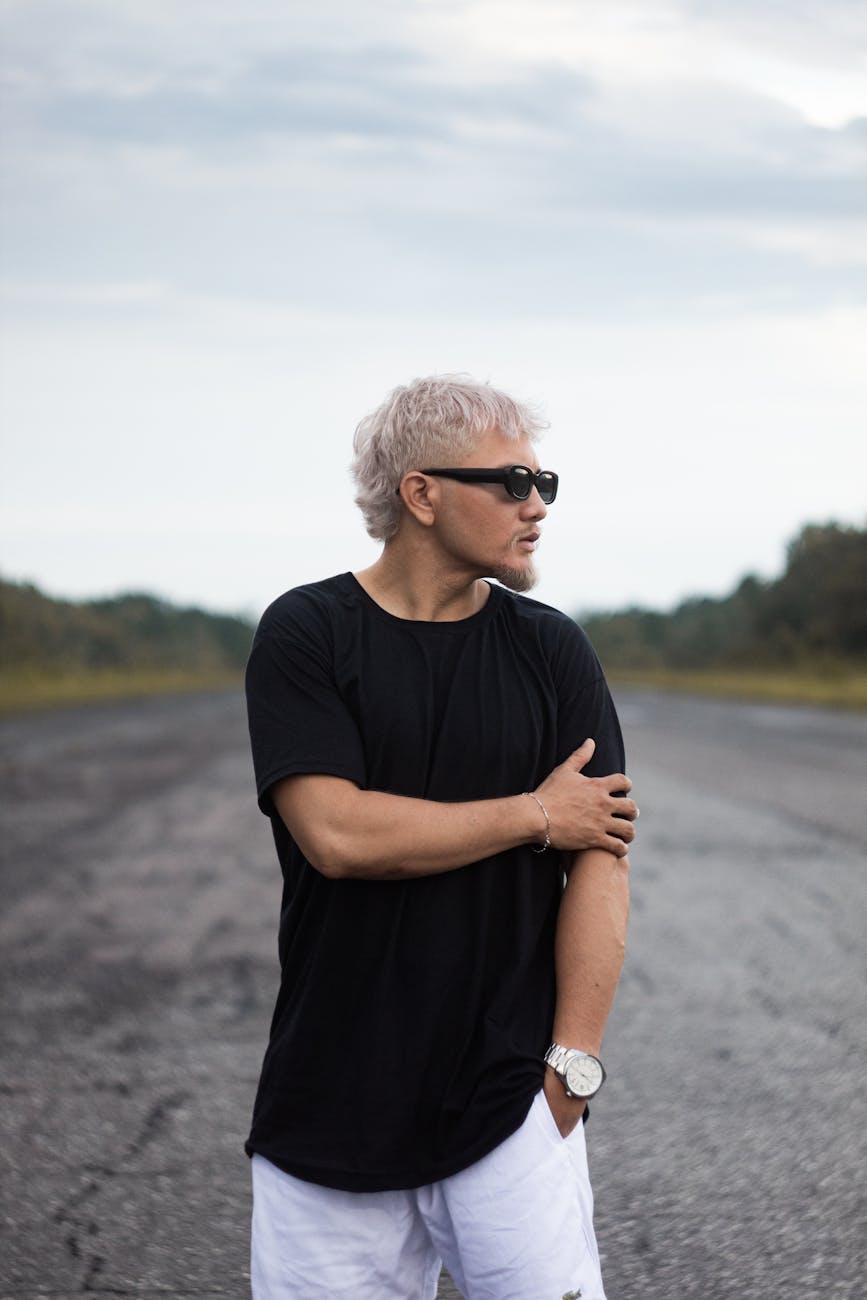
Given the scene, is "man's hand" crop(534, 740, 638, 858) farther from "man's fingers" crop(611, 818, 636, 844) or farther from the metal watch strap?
the metal watch strap

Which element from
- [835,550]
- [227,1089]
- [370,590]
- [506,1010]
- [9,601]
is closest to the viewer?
[506,1010]

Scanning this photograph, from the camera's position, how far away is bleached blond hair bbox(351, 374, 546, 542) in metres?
2.56

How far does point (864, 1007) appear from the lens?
6.31m

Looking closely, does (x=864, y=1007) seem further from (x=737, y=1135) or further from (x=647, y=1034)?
(x=737, y=1135)

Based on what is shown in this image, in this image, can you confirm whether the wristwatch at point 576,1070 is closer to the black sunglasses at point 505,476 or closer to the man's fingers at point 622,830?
the man's fingers at point 622,830

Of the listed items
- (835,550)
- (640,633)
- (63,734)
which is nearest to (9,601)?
(835,550)

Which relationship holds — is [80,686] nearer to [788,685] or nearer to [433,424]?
[788,685]

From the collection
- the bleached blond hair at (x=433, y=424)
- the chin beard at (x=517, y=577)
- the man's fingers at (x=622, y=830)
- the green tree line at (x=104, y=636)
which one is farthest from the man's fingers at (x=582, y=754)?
the green tree line at (x=104, y=636)

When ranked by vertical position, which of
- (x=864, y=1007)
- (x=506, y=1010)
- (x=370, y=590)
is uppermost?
(x=370, y=590)

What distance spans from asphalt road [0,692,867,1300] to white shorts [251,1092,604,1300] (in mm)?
1257

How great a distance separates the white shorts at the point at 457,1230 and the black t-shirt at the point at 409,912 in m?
0.04

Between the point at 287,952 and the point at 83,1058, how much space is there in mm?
3346

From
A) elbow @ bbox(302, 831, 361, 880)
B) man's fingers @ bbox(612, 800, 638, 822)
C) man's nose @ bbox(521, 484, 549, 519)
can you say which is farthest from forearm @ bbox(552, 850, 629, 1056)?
man's nose @ bbox(521, 484, 549, 519)

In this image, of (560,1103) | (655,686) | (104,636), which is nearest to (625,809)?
(560,1103)
